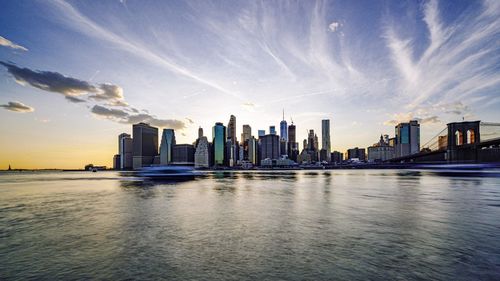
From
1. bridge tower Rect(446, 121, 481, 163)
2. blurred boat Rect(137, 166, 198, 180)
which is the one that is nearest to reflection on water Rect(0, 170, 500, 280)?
blurred boat Rect(137, 166, 198, 180)

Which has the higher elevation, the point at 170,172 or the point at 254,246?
the point at 254,246

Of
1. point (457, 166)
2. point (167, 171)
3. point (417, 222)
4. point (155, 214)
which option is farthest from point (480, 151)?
point (155, 214)

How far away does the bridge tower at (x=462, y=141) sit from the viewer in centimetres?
14200

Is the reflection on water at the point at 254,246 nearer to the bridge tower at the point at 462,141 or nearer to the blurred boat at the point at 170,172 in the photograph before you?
the blurred boat at the point at 170,172

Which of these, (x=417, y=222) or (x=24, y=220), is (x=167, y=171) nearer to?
(x=24, y=220)

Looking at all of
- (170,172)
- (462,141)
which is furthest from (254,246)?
(462,141)

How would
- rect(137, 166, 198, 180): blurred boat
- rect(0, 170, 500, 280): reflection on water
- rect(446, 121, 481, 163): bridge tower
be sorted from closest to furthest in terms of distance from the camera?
rect(0, 170, 500, 280): reflection on water < rect(137, 166, 198, 180): blurred boat < rect(446, 121, 481, 163): bridge tower

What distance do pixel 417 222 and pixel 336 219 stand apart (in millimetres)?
4603

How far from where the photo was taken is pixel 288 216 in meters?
18.0

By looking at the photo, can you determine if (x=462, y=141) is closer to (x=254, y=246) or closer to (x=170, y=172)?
(x=170, y=172)

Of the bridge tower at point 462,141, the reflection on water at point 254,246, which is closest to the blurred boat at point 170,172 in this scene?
the reflection on water at point 254,246

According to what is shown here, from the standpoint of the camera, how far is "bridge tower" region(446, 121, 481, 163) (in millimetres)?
142000

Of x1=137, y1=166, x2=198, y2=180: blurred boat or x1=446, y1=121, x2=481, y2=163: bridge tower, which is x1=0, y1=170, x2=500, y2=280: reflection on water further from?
x1=446, y1=121, x2=481, y2=163: bridge tower

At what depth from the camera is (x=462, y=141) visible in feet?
545
